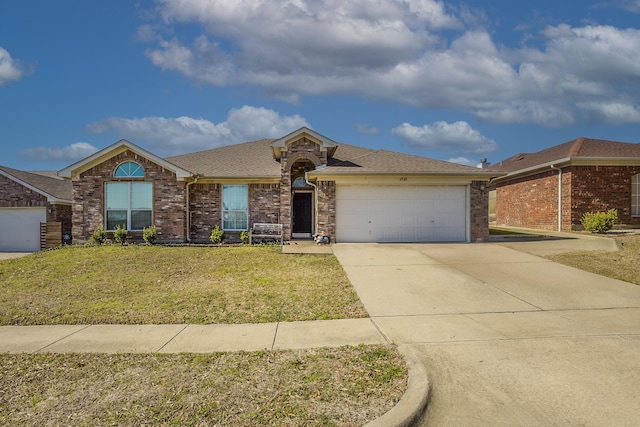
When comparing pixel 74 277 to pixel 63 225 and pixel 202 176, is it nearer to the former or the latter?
pixel 202 176

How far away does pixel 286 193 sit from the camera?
17.9m

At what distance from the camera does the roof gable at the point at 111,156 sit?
672 inches

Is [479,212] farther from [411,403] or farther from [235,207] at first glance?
[411,403]

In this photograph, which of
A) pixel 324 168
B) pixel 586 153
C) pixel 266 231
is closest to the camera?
pixel 324 168

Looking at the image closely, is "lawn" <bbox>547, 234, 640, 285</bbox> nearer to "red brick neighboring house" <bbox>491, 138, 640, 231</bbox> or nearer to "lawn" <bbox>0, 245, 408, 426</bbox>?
"red brick neighboring house" <bbox>491, 138, 640, 231</bbox>

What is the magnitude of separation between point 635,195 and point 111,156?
2434 cm

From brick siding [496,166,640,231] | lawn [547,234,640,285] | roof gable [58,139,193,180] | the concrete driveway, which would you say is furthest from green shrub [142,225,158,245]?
brick siding [496,166,640,231]

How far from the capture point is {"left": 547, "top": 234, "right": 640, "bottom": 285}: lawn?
10470 mm

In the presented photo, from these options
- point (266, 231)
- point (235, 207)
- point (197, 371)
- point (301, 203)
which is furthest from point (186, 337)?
point (301, 203)

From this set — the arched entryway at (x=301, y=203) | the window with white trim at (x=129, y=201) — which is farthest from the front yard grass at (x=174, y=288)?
the arched entryway at (x=301, y=203)

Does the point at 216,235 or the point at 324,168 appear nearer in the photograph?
the point at 324,168

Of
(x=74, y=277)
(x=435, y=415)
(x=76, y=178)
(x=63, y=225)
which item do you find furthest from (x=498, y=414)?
(x=63, y=225)

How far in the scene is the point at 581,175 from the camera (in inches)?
755

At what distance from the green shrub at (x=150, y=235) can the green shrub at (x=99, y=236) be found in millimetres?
1754
